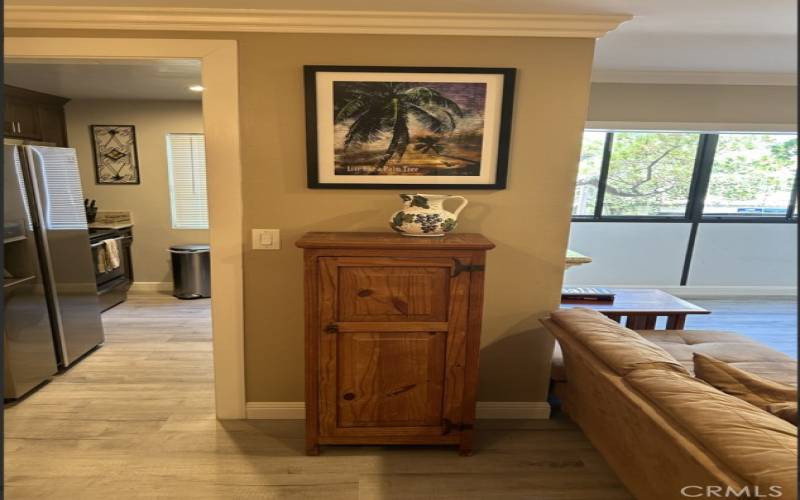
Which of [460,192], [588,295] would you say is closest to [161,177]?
[460,192]

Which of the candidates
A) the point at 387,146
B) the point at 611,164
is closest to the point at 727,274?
the point at 611,164

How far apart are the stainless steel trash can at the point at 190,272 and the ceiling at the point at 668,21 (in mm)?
2925

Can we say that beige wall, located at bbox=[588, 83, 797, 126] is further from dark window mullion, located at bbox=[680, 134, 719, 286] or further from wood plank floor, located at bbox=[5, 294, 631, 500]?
wood plank floor, located at bbox=[5, 294, 631, 500]

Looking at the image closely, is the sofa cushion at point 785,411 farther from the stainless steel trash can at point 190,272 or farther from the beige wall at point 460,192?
the stainless steel trash can at point 190,272

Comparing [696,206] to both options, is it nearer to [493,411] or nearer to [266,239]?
[493,411]

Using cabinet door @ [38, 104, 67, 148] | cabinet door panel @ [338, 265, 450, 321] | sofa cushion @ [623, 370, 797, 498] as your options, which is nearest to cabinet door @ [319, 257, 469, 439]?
cabinet door panel @ [338, 265, 450, 321]

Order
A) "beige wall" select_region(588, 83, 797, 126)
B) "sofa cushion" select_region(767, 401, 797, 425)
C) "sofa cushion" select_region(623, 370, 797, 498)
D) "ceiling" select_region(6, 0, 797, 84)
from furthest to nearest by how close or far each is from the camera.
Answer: "beige wall" select_region(588, 83, 797, 126) → "ceiling" select_region(6, 0, 797, 84) → "sofa cushion" select_region(767, 401, 797, 425) → "sofa cushion" select_region(623, 370, 797, 498)

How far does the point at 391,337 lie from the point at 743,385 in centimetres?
137

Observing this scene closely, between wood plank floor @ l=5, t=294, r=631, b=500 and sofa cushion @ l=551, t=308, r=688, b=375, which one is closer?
sofa cushion @ l=551, t=308, r=688, b=375

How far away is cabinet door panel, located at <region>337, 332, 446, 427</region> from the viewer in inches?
76.3

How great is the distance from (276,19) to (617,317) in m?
2.73

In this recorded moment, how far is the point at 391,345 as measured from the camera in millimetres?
1939

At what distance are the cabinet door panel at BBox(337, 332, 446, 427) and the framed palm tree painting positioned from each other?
0.76 metres

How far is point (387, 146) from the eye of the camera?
81.2 inches
